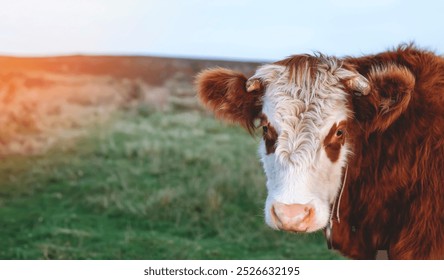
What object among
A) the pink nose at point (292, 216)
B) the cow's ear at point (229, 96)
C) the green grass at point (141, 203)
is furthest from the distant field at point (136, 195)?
the pink nose at point (292, 216)

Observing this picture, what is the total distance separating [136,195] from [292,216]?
5.76 meters

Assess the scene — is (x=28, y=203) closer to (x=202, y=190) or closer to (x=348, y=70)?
(x=202, y=190)

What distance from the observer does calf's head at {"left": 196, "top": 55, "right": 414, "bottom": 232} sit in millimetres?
4473

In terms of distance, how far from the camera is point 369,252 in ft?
16.8

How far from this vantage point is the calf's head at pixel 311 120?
14.7ft

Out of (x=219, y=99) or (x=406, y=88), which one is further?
(x=219, y=99)

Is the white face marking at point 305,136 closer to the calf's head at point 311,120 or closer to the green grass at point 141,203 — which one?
the calf's head at point 311,120

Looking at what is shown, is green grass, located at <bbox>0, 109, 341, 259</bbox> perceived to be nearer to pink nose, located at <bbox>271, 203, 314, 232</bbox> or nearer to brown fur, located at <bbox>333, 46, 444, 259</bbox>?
brown fur, located at <bbox>333, 46, 444, 259</bbox>

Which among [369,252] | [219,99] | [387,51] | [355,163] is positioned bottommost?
[369,252]

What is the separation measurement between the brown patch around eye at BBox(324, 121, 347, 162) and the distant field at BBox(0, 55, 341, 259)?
267 cm

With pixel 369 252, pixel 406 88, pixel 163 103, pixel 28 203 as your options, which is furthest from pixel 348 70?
pixel 163 103

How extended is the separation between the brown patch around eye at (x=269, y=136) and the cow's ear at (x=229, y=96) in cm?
30

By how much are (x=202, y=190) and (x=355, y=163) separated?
526 cm

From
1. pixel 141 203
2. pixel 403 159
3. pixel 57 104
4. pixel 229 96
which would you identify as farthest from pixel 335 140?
pixel 57 104
